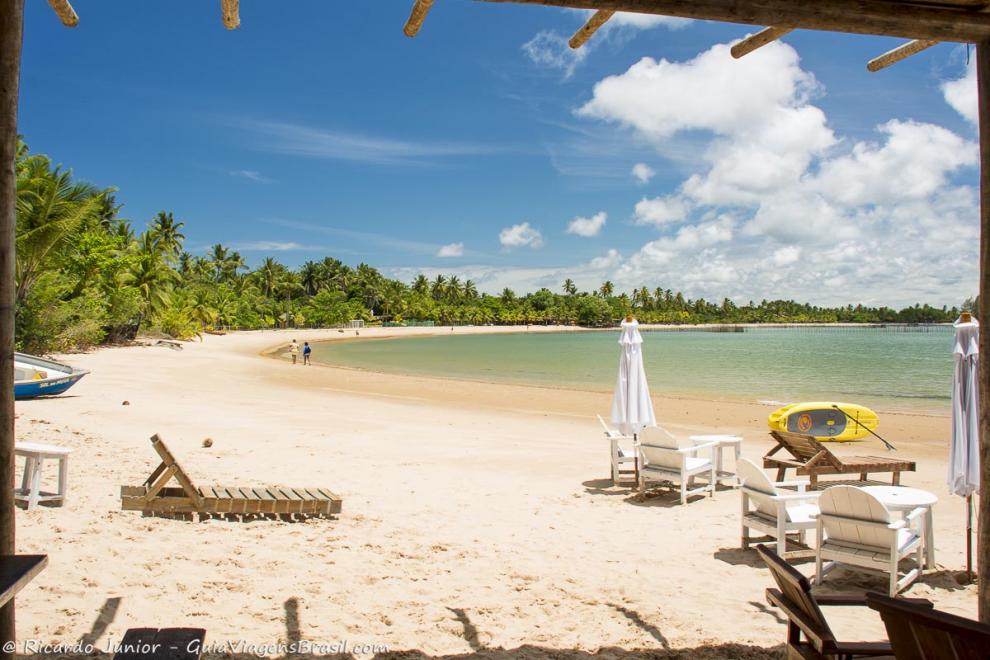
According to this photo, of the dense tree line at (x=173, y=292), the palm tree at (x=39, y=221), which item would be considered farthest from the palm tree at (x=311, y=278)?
the palm tree at (x=39, y=221)

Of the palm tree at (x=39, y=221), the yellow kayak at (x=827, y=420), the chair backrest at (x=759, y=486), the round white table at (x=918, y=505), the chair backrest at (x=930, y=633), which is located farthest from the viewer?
the palm tree at (x=39, y=221)

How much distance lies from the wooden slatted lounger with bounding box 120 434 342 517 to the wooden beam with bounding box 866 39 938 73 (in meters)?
5.41

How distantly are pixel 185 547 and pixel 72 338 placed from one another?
90.3ft

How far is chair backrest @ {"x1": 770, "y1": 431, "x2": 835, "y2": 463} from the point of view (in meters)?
7.16

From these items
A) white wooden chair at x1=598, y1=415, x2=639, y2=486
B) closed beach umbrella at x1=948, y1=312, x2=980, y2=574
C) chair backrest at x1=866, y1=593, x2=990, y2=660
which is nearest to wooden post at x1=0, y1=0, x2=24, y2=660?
chair backrest at x1=866, y1=593, x2=990, y2=660

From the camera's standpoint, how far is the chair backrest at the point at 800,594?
2.64 meters

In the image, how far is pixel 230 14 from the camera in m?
3.04

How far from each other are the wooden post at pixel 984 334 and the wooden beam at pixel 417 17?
260cm

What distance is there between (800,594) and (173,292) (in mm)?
54746

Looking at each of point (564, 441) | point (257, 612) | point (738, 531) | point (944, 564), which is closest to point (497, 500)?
point (738, 531)

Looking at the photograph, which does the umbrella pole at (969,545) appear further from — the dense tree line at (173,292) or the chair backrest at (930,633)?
the dense tree line at (173,292)

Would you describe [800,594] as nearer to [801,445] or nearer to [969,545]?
[969,545]

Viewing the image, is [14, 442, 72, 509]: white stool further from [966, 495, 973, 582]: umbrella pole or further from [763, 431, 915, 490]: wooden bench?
[966, 495, 973, 582]: umbrella pole

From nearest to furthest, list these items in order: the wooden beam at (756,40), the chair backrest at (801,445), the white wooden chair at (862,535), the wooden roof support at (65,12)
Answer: the wooden roof support at (65,12)
the wooden beam at (756,40)
the white wooden chair at (862,535)
the chair backrest at (801,445)
